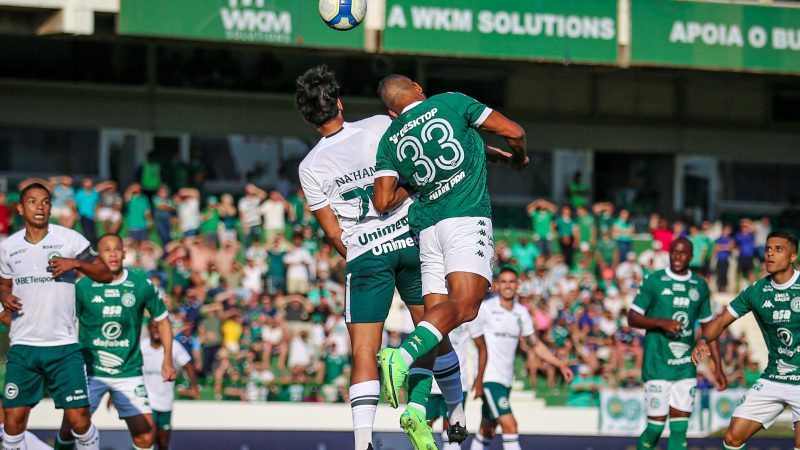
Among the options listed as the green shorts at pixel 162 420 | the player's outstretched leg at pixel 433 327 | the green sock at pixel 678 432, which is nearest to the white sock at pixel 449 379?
the player's outstretched leg at pixel 433 327

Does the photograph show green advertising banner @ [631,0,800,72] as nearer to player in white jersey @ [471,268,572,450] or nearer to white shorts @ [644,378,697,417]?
player in white jersey @ [471,268,572,450]

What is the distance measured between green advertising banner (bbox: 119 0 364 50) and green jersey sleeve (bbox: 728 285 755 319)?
1324 centimetres

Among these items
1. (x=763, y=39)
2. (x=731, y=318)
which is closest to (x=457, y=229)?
(x=731, y=318)

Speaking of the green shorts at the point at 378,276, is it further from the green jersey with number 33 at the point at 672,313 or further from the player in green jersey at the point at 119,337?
the green jersey with number 33 at the point at 672,313

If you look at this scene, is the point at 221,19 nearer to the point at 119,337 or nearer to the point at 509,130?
A: the point at 119,337

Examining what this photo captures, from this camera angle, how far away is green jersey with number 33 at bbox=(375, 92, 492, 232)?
8.87 metres

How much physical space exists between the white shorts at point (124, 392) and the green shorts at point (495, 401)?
4028 millimetres

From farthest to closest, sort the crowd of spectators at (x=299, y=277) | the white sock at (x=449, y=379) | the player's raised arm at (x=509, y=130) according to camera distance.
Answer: the crowd of spectators at (x=299, y=277) → the white sock at (x=449, y=379) → the player's raised arm at (x=509, y=130)

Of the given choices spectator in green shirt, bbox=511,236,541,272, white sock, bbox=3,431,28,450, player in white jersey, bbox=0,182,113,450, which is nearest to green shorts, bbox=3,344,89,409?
player in white jersey, bbox=0,182,113,450

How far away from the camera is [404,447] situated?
17.0m

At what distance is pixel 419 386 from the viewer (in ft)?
29.8

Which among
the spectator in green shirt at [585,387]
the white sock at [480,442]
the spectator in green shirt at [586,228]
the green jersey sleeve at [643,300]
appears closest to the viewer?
the green jersey sleeve at [643,300]

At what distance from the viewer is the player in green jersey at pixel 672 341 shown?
13.3m

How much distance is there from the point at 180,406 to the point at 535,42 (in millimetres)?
11497
